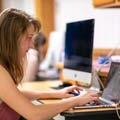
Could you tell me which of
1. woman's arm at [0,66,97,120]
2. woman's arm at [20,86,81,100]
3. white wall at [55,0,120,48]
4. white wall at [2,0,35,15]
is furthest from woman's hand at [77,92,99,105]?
white wall at [2,0,35,15]

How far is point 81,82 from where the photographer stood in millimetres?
2283

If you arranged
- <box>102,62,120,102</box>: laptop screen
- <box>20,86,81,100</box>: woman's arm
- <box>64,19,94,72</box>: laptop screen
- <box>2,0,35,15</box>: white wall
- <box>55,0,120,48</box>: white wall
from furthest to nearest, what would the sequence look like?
<box>2,0,35,15</box>: white wall < <box>55,0,120,48</box>: white wall < <box>64,19,94,72</box>: laptop screen < <box>20,86,81,100</box>: woman's arm < <box>102,62,120,102</box>: laptop screen

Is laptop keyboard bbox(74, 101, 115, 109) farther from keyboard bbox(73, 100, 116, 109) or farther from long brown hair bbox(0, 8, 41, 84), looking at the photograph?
long brown hair bbox(0, 8, 41, 84)

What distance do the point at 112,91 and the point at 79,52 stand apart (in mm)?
567

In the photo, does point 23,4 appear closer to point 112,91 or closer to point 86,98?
point 112,91

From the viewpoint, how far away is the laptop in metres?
1.72

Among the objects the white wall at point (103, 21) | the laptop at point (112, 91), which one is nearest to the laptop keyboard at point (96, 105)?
the laptop at point (112, 91)

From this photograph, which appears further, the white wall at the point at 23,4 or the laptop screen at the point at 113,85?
the white wall at the point at 23,4

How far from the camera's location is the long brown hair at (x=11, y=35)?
63.4 inches

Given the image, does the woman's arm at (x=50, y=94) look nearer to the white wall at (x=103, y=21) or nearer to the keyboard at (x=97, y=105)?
the keyboard at (x=97, y=105)

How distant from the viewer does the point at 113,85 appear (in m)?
1.86

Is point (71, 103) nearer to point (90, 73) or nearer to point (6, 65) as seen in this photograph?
point (6, 65)

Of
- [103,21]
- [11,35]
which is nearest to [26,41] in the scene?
[11,35]

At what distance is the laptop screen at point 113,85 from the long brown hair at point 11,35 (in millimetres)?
515
